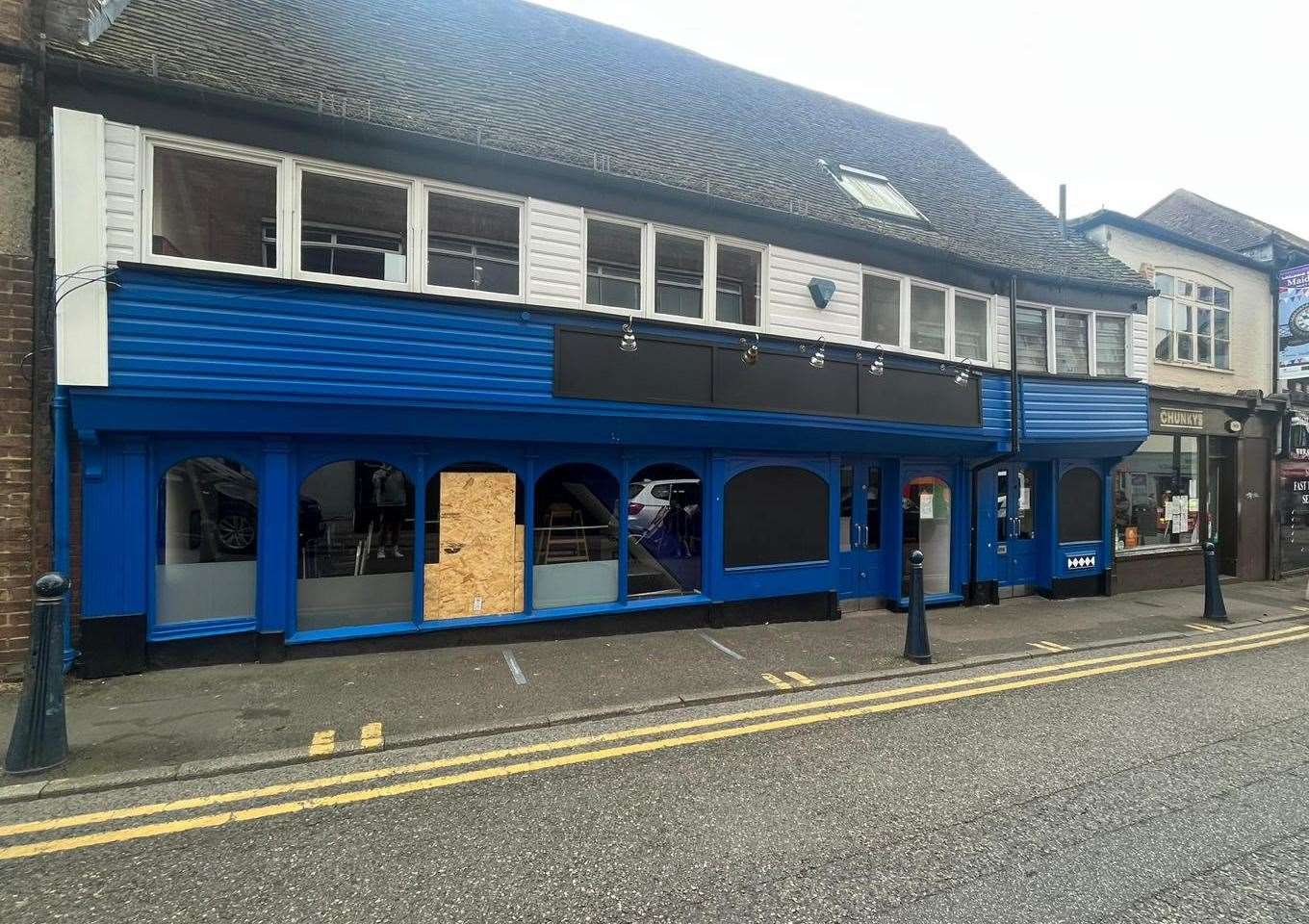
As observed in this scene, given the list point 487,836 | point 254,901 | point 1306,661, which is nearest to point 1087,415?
point 1306,661

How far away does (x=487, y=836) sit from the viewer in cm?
335

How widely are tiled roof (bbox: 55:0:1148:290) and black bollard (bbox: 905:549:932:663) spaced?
484cm

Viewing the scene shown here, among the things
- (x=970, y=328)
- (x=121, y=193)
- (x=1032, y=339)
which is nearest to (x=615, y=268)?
(x=121, y=193)

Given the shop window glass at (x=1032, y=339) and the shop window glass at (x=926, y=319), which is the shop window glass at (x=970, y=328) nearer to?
the shop window glass at (x=926, y=319)

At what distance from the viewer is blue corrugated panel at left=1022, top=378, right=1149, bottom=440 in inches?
400

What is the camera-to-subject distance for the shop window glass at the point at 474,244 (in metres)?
6.96

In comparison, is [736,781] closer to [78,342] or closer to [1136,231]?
[78,342]

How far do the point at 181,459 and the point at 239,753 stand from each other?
10.4 feet

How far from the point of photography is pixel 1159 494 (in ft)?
40.2

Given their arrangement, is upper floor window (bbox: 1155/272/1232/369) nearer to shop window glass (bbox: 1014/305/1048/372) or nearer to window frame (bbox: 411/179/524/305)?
shop window glass (bbox: 1014/305/1048/372)

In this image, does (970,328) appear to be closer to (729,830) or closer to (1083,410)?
(1083,410)

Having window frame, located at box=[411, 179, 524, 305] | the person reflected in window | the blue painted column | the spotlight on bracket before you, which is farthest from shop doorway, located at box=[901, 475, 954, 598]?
the blue painted column

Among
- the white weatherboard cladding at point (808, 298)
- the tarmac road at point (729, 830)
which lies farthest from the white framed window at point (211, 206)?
the white weatherboard cladding at point (808, 298)

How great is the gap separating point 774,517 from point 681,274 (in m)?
3.48
